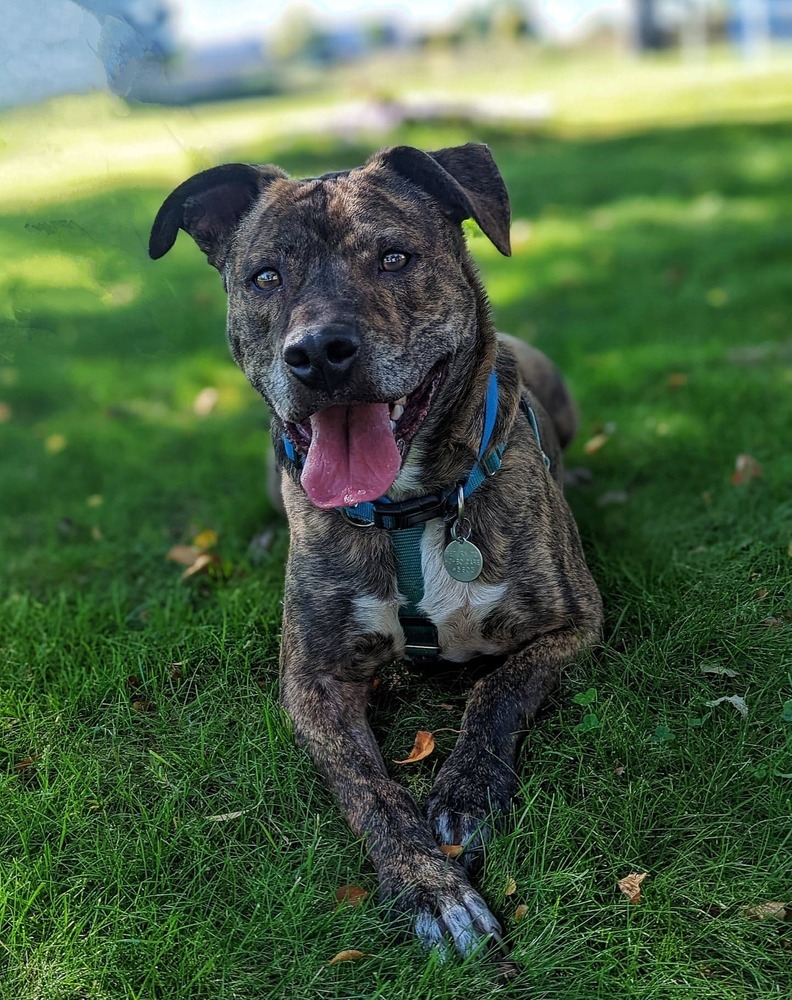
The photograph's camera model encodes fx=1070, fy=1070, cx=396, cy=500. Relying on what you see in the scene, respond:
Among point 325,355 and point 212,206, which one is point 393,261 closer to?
point 325,355

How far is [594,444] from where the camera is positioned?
18.2 ft

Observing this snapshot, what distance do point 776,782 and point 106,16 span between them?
10.7 ft

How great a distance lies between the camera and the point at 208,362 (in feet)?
24.7

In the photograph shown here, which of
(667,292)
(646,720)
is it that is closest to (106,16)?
(646,720)

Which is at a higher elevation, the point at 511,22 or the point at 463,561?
the point at 463,561

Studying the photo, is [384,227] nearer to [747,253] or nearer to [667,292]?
[667,292]

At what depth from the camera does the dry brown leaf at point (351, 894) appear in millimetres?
2750

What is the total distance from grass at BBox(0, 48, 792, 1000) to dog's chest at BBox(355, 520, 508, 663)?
0.28m

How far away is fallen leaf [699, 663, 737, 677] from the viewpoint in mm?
3357

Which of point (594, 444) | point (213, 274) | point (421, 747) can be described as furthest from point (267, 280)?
point (213, 274)

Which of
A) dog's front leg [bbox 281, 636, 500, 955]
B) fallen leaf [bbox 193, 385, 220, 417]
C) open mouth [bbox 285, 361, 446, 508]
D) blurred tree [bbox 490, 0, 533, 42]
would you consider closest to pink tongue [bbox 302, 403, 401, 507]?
open mouth [bbox 285, 361, 446, 508]

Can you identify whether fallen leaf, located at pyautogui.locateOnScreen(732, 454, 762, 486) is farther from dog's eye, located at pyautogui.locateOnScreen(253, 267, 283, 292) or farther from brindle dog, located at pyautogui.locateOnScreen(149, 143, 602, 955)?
dog's eye, located at pyautogui.locateOnScreen(253, 267, 283, 292)

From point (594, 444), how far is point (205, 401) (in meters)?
2.68

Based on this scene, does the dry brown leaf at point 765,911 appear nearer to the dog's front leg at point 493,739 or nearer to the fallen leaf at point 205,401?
the dog's front leg at point 493,739
